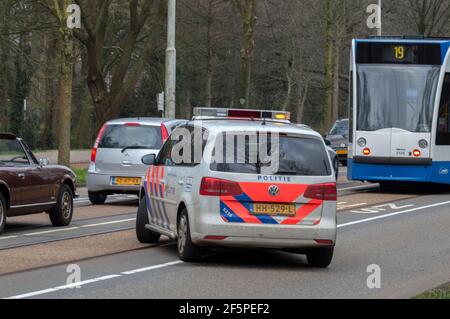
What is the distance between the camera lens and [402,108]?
82.0 ft

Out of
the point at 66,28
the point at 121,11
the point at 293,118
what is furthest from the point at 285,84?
the point at 66,28

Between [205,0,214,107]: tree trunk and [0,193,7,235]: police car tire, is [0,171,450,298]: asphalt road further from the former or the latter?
[205,0,214,107]: tree trunk

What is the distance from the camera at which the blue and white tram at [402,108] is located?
25.0 metres

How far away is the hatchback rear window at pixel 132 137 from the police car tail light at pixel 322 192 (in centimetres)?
932

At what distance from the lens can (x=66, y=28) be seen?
90.7ft

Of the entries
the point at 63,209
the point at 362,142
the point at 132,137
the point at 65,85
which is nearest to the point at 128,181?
the point at 132,137

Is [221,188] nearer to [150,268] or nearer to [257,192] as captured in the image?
[257,192]

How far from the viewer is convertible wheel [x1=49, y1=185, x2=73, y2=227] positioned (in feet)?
55.8

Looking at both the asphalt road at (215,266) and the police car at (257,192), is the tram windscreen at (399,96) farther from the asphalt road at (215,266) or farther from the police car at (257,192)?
the police car at (257,192)

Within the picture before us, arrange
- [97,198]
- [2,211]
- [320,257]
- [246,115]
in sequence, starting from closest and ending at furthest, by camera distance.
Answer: [320,257]
[246,115]
[2,211]
[97,198]

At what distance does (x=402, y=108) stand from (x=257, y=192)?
537 inches

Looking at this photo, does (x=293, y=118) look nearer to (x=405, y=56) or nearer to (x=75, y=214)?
(x=405, y=56)

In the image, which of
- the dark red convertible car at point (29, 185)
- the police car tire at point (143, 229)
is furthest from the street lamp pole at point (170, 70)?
the police car tire at point (143, 229)
